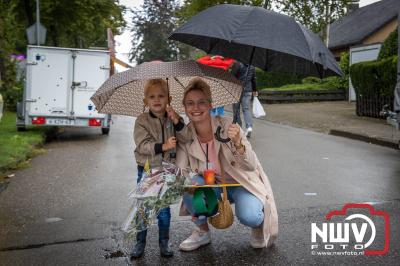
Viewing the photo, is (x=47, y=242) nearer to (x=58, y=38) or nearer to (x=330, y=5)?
(x=58, y=38)

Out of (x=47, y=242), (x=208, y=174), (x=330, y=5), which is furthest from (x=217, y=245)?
(x=330, y=5)

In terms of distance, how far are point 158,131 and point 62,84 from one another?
1014 cm

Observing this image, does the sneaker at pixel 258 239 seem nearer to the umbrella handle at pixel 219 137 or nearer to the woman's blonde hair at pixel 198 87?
the umbrella handle at pixel 219 137

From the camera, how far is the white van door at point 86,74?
13.9 m

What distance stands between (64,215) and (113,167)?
11.3 feet

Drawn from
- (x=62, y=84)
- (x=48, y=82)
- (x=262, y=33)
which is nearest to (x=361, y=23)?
(x=62, y=84)

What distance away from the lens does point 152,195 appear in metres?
3.93

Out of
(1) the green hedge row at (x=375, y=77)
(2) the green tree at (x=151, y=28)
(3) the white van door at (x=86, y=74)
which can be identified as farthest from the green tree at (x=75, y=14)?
(2) the green tree at (x=151, y=28)

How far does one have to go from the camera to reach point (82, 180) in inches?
322

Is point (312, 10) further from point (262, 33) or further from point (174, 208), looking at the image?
point (262, 33)

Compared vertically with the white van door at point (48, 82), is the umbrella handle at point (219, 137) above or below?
below

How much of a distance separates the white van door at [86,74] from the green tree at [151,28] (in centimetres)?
5035

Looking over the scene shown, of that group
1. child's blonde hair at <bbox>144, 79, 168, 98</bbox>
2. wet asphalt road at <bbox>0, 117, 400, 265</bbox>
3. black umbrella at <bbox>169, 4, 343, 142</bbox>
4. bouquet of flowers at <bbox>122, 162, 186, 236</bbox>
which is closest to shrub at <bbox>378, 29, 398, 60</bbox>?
wet asphalt road at <bbox>0, 117, 400, 265</bbox>

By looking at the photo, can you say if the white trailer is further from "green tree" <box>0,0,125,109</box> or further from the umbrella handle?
the umbrella handle
